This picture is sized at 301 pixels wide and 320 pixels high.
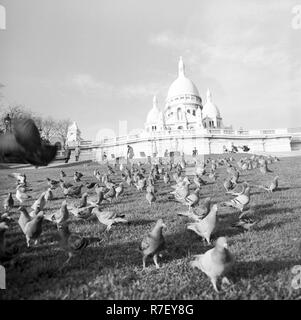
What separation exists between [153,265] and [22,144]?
3233 mm

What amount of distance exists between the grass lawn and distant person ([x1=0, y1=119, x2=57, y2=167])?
225cm

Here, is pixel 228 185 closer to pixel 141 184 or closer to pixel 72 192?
pixel 141 184

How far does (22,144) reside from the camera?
8.23ft

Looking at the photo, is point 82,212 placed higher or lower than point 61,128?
lower

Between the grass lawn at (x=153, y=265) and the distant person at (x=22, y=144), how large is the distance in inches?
88.6

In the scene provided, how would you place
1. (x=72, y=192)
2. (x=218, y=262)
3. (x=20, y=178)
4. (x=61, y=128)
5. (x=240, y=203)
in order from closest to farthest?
1. (x=218, y=262)
2. (x=240, y=203)
3. (x=72, y=192)
4. (x=20, y=178)
5. (x=61, y=128)

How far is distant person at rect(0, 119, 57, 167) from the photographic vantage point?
2.51 metres

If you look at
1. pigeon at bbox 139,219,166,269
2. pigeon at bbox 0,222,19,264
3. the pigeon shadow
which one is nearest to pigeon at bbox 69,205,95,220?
the pigeon shadow

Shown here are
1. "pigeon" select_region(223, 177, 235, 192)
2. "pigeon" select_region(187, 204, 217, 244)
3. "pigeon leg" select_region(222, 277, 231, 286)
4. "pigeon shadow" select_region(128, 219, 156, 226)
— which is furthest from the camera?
"pigeon" select_region(223, 177, 235, 192)

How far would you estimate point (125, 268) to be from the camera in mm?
4793

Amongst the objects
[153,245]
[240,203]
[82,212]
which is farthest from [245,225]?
[82,212]

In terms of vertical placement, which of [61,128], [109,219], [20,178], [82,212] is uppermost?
[61,128]

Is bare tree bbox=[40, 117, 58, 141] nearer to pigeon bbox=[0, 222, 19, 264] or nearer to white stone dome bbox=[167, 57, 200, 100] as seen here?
pigeon bbox=[0, 222, 19, 264]
